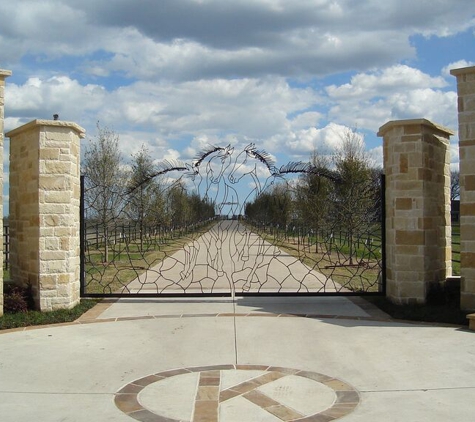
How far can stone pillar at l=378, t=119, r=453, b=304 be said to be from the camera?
28.5 feet

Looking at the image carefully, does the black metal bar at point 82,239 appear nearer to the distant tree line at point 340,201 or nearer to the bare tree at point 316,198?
the distant tree line at point 340,201

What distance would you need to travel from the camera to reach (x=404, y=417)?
410 cm

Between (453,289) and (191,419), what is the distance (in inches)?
250

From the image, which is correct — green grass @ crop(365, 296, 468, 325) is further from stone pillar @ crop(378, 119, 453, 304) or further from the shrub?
the shrub

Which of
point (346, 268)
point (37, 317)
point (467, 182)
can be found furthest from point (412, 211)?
point (37, 317)

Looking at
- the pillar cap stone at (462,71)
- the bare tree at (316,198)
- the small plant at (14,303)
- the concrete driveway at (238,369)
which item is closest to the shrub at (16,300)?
the small plant at (14,303)

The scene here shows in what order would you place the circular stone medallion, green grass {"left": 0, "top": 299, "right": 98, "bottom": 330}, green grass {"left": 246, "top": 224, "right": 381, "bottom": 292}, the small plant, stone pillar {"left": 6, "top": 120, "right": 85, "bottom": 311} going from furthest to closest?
green grass {"left": 246, "top": 224, "right": 381, "bottom": 292} < stone pillar {"left": 6, "top": 120, "right": 85, "bottom": 311} < the small plant < green grass {"left": 0, "top": 299, "right": 98, "bottom": 330} < the circular stone medallion

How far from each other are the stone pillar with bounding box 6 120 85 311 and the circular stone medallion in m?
3.72

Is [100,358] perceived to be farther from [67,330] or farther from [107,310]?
[107,310]

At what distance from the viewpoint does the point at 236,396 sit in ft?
15.0

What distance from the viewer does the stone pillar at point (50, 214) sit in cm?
824

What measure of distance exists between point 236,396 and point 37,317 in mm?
4317

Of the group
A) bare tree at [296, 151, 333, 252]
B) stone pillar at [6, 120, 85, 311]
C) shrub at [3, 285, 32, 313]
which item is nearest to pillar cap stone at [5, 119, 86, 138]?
stone pillar at [6, 120, 85, 311]

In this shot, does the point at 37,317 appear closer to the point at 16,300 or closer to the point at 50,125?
the point at 16,300
